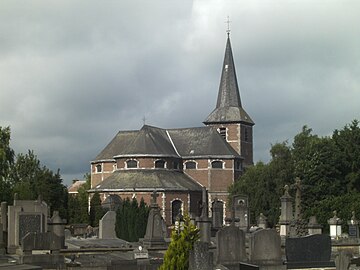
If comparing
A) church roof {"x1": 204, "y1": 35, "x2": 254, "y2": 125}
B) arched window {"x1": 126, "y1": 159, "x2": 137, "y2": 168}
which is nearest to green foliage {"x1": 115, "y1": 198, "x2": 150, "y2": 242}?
arched window {"x1": 126, "y1": 159, "x2": 137, "y2": 168}

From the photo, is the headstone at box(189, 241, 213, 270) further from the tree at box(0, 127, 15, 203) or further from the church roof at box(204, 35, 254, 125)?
the church roof at box(204, 35, 254, 125)

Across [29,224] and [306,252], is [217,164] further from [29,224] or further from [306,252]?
[306,252]

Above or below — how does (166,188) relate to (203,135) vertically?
below

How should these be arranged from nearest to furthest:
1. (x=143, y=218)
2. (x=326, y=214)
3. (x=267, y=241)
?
(x=267, y=241)
(x=326, y=214)
(x=143, y=218)

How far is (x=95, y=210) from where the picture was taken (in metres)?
55.9

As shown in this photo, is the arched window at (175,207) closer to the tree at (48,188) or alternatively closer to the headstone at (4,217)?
the tree at (48,188)

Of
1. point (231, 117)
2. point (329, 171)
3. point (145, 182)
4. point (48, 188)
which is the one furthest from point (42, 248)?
point (231, 117)

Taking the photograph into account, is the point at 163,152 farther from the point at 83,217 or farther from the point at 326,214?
the point at 326,214

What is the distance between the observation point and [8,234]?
72.5 feet

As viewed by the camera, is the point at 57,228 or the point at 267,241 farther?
the point at 57,228

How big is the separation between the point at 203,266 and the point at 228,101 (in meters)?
63.5

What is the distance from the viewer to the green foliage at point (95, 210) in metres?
53.1

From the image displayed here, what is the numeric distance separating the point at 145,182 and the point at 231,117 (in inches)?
621

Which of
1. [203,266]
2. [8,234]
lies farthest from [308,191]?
[203,266]
